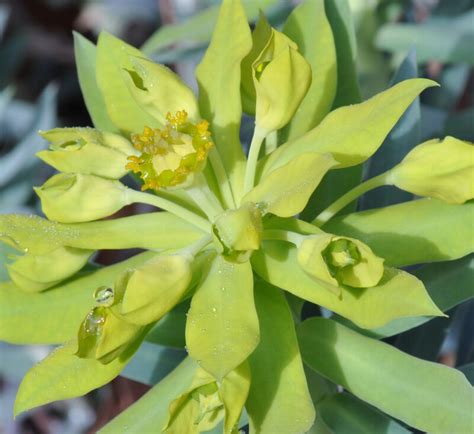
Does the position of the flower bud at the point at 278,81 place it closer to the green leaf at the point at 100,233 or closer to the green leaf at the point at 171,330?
the green leaf at the point at 100,233

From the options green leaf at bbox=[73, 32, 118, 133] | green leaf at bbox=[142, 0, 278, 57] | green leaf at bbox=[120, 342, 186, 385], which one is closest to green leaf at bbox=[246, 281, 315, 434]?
green leaf at bbox=[120, 342, 186, 385]

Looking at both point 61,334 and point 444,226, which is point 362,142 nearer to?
point 444,226

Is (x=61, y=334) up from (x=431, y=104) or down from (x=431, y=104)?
up

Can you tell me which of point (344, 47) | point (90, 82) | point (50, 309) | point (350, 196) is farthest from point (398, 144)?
point (50, 309)

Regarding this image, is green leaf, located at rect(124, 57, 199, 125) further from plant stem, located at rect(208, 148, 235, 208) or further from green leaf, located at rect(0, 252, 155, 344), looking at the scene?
green leaf, located at rect(0, 252, 155, 344)

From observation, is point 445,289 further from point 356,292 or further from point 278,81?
point 278,81

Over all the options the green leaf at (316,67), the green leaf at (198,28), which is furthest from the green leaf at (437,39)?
the green leaf at (316,67)

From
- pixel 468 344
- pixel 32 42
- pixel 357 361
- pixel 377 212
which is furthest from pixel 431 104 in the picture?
pixel 32 42
